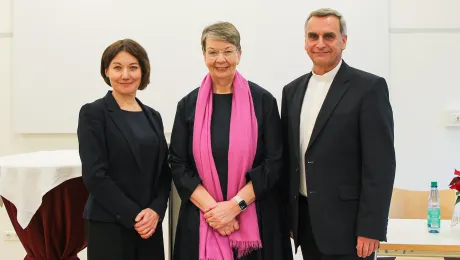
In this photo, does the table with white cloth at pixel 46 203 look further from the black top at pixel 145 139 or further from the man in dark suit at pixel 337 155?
the man in dark suit at pixel 337 155

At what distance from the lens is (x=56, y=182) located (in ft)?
8.26

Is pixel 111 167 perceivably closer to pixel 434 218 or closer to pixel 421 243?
pixel 421 243

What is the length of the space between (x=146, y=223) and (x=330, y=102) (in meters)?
0.96

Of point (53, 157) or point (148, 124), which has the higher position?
point (148, 124)

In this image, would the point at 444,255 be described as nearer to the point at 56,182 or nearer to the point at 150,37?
the point at 56,182

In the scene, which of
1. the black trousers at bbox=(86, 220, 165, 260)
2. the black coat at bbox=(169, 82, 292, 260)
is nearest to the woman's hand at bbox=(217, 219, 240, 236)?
the black coat at bbox=(169, 82, 292, 260)

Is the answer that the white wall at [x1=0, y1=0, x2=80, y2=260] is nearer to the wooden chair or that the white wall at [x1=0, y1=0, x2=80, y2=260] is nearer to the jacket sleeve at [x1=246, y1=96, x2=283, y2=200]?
the jacket sleeve at [x1=246, y1=96, x2=283, y2=200]

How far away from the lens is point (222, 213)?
2.17 metres

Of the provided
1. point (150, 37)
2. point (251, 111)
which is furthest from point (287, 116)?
point (150, 37)

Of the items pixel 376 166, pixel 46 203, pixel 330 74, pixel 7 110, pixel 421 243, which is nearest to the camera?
pixel 376 166

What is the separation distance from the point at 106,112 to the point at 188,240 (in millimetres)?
692

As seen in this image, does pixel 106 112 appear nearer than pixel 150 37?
Yes

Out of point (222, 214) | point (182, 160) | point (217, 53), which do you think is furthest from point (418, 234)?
point (217, 53)

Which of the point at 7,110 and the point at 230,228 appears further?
the point at 7,110
